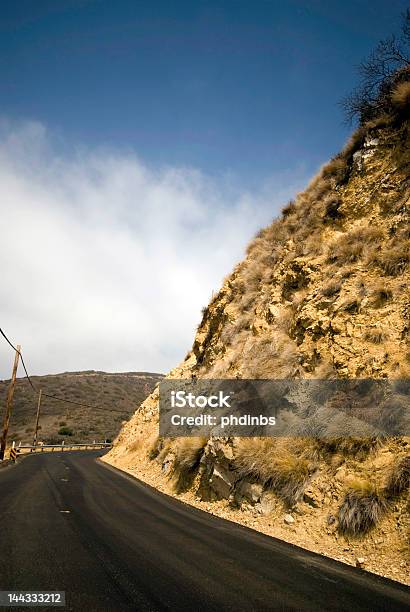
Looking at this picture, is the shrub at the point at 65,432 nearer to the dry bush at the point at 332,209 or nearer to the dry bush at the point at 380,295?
the dry bush at the point at 332,209

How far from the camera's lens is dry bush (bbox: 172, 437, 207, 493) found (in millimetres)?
12836

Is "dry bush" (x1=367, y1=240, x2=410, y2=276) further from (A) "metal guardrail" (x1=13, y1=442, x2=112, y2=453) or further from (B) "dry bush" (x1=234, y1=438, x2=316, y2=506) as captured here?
(A) "metal guardrail" (x1=13, y1=442, x2=112, y2=453)

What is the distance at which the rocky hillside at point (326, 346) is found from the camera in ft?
23.7

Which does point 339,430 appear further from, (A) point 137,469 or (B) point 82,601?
(A) point 137,469

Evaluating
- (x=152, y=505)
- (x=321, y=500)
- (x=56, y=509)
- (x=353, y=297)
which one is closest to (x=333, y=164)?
(x=353, y=297)

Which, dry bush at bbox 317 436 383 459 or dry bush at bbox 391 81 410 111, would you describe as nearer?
dry bush at bbox 317 436 383 459

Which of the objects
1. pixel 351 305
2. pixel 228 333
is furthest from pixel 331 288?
pixel 228 333

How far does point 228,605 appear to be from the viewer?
14.5 feet

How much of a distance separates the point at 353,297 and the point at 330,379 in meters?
2.92

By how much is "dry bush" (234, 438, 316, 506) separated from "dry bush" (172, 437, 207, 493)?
2.70m

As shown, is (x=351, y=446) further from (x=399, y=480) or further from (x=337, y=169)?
(x=337, y=169)

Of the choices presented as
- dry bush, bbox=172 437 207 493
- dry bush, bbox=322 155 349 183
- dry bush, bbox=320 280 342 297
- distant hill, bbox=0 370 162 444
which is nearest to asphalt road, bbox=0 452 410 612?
dry bush, bbox=172 437 207 493

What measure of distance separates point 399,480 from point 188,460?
305 inches

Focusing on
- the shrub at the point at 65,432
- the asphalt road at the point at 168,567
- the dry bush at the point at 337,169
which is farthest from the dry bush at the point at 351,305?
the shrub at the point at 65,432
